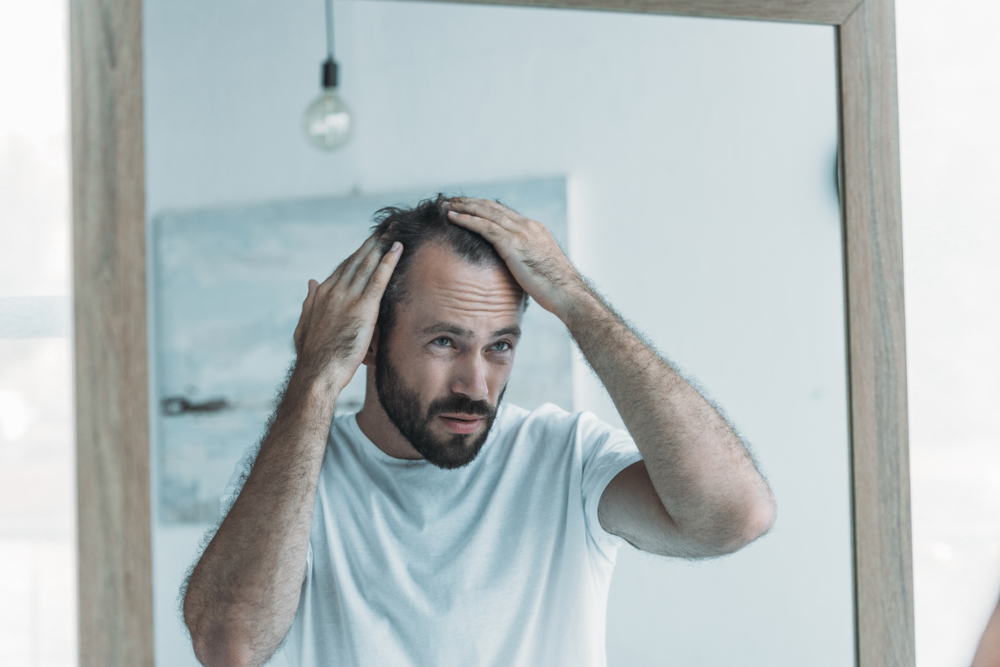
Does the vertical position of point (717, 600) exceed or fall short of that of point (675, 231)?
it falls short

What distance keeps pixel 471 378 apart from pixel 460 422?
0.06 m

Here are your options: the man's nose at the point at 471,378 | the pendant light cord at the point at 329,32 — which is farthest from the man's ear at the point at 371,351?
the pendant light cord at the point at 329,32

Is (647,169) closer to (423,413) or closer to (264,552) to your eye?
(423,413)

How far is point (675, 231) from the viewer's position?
3.42 feet

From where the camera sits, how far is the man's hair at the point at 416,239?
91cm

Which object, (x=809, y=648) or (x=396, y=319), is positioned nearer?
(x=396, y=319)

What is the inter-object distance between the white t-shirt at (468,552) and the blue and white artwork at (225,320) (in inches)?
4.2

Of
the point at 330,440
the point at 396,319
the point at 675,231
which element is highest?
the point at 675,231

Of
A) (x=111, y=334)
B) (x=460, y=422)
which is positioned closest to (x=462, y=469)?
(x=460, y=422)

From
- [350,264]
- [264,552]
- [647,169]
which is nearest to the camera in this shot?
[264,552]

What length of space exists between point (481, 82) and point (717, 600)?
2.57 ft

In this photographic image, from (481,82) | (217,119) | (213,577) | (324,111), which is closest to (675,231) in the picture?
(481,82)

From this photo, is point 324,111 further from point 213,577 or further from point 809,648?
point 809,648

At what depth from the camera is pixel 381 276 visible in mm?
911
